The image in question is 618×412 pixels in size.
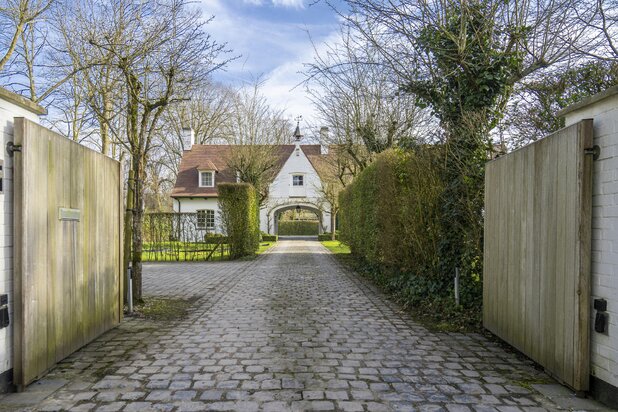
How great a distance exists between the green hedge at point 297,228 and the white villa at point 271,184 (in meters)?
8.10

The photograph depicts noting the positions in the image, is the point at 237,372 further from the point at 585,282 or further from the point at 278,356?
the point at 585,282

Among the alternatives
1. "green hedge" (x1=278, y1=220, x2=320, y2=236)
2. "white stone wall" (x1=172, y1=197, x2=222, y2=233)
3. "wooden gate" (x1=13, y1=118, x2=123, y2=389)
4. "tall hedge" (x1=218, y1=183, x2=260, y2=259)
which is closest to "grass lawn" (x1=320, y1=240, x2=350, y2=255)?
"tall hedge" (x1=218, y1=183, x2=260, y2=259)

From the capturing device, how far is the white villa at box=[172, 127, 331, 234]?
33969 millimetres

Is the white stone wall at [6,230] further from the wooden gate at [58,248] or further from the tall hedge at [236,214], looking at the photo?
the tall hedge at [236,214]

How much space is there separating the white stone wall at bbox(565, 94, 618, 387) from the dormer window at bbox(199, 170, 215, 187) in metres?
32.4

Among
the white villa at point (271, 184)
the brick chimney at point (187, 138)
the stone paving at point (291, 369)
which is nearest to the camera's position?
the stone paving at point (291, 369)

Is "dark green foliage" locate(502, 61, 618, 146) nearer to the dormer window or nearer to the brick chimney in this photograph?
the dormer window

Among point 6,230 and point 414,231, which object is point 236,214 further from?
point 6,230

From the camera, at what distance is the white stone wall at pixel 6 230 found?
367 cm

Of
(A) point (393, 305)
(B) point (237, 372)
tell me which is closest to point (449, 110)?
(A) point (393, 305)

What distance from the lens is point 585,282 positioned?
11.8ft

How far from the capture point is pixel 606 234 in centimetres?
351

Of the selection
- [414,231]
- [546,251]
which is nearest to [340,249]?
[414,231]

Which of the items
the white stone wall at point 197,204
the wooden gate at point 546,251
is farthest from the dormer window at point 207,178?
the wooden gate at point 546,251
